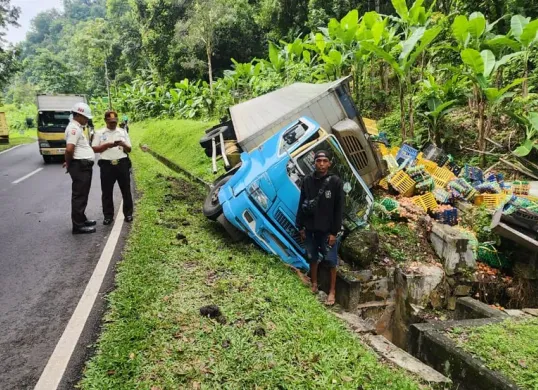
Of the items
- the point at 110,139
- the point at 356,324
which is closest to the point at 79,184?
the point at 110,139

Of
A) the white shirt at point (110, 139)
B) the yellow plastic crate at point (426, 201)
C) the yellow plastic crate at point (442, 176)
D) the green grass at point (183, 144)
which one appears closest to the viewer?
the white shirt at point (110, 139)

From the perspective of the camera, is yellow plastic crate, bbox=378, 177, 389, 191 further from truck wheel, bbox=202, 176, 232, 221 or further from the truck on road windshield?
the truck on road windshield

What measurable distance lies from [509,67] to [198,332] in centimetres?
1089

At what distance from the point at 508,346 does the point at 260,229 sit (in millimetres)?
3083

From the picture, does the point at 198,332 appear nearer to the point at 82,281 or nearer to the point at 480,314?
the point at 82,281


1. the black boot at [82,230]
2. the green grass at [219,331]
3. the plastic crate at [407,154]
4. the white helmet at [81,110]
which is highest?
the white helmet at [81,110]

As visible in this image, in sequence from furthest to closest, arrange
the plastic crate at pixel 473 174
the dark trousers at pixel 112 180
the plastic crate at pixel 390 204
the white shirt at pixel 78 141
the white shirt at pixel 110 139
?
the plastic crate at pixel 473 174, the plastic crate at pixel 390 204, the dark trousers at pixel 112 180, the white shirt at pixel 110 139, the white shirt at pixel 78 141

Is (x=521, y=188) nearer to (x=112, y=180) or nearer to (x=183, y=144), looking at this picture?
(x=112, y=180)

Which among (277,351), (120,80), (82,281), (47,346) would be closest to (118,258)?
(82,281)

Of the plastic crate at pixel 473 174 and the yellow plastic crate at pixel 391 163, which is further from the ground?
the yellow plastic crate at pixel 391 163

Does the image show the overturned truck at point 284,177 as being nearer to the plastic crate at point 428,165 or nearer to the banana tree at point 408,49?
the plastic crate at point 428,165

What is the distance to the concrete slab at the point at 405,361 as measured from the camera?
356 centimetres

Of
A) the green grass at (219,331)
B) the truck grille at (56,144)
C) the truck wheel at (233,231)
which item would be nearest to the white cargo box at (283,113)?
the truck wheel at (233,231)

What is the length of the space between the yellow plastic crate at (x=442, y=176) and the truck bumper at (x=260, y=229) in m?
4.39
